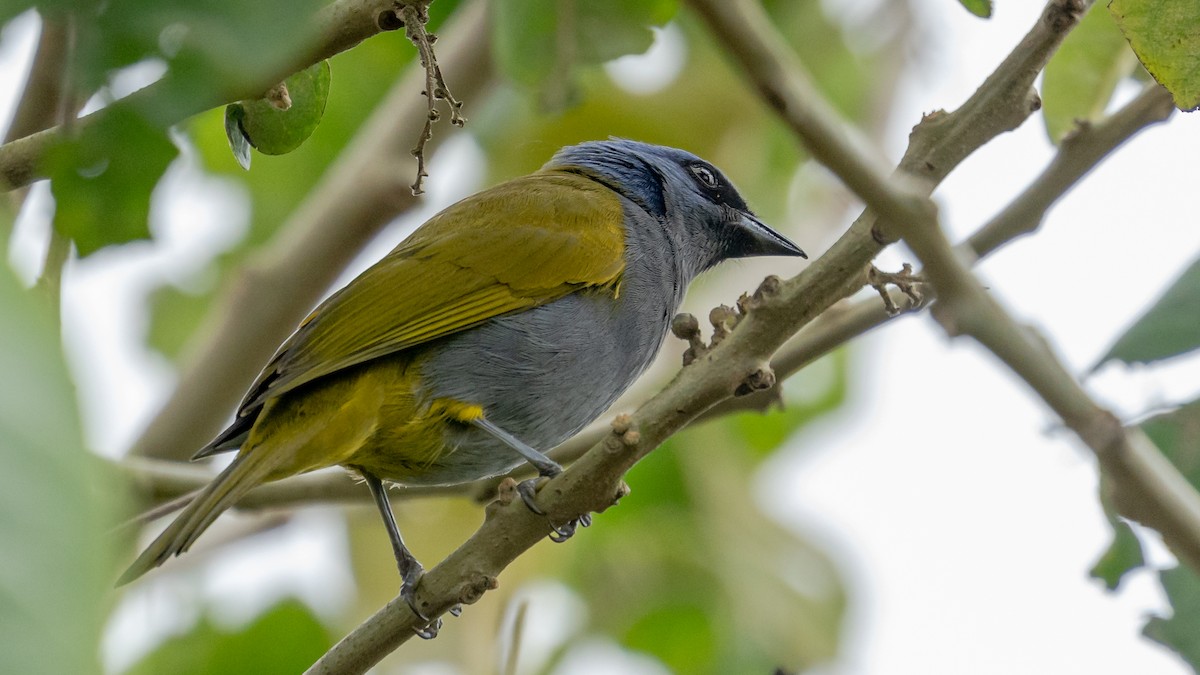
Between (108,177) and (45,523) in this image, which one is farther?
A: (108,177)

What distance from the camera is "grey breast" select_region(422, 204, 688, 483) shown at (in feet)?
13.5

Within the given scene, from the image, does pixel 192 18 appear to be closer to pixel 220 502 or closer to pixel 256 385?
pixel 220 502

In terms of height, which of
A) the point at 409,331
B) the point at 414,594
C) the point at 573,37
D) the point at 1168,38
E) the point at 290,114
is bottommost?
the point at 414,594

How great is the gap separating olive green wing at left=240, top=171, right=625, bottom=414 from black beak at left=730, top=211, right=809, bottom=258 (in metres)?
0.64

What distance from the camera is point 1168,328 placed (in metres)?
2.93

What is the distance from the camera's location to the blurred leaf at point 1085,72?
3697 millimetres

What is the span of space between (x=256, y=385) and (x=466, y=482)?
73cm

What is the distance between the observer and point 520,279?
440cm

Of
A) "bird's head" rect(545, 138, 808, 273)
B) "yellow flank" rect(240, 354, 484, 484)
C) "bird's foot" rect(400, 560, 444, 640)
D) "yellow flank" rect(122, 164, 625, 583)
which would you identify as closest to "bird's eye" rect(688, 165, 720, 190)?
"bird's head" rect(545, 138, 808, 273)

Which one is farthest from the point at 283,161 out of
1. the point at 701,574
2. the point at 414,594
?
the point at 414,594

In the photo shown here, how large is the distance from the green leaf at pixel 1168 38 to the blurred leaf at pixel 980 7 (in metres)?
0.23

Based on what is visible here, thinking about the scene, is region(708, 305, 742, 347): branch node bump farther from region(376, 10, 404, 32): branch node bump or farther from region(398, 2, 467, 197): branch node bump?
region(376, 10, 404, 32): branch node bump

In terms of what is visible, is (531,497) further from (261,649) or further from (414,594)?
(261,649)

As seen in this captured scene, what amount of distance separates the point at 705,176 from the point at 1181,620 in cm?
295
